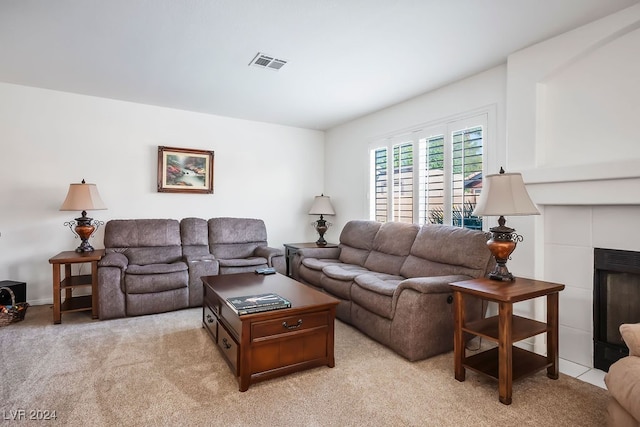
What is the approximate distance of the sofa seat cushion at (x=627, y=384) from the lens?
1.38 meters

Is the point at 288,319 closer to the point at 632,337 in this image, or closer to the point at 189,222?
the point at 632,337

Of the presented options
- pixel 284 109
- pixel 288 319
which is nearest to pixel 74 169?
pixel 284 109

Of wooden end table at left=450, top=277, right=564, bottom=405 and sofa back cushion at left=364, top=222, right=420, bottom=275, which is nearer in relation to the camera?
wooden end table at left=450, top=277, right=564, bottom=405

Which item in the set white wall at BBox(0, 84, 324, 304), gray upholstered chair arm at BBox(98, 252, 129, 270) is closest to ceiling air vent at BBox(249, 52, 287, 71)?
white wall at BBox(0, 84, 324, 304)

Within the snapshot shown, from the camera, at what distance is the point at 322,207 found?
5.01 metres

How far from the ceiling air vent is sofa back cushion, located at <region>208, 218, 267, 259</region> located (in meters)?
2.25

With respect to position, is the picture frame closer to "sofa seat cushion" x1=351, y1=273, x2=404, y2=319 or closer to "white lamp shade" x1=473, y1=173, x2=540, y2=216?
"sofa seat cushion" x1=351, y1=273, x2=404, y2=319

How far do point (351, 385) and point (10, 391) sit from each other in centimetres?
209

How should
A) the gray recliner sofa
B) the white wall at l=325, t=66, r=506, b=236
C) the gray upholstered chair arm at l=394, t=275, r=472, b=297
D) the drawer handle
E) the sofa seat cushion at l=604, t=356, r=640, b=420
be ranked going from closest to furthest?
the sofa seat cushion at l=604, t=356, r=640, b=420 < the drawer handle < the gray upholstered chair arm at l=394, t=275, r=472, b=297 < the white wall at l=325, t=66, r=506, b=236 < the gray recliner sofa

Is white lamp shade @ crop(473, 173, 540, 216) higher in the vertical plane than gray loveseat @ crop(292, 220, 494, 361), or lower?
higher

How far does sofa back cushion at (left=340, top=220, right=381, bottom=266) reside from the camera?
3967 millimetres

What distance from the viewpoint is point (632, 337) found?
156 cm

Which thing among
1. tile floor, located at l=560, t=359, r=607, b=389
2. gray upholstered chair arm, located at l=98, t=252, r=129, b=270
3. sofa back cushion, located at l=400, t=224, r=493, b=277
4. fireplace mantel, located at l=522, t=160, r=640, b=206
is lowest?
tile floor, located at l=560, t=359, r=607, b=389

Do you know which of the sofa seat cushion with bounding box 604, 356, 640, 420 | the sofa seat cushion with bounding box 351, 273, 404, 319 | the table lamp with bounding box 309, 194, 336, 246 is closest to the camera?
the sofa seat cushion with bounding box 604, 356, 640, 420
